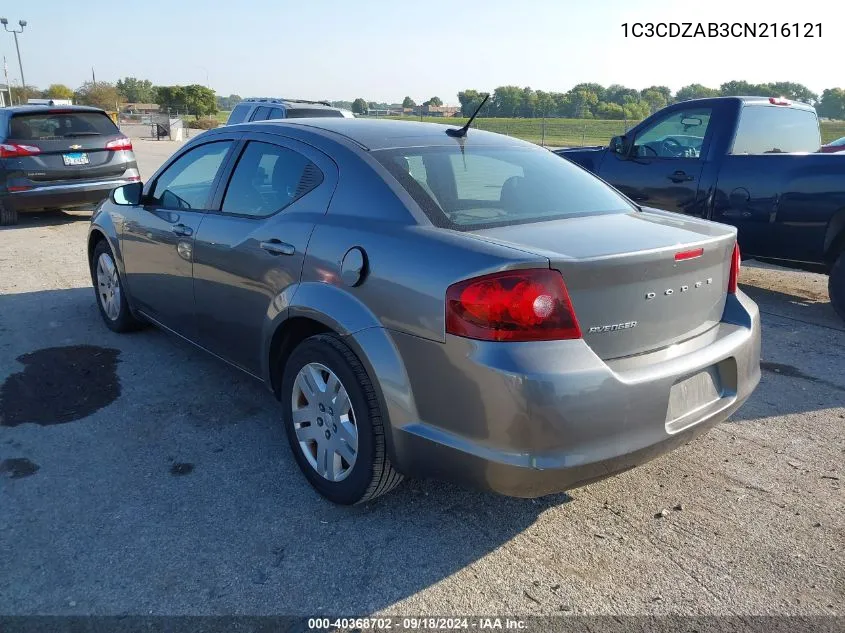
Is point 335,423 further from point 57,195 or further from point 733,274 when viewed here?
point 57,195

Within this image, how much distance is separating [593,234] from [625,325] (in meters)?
0.44

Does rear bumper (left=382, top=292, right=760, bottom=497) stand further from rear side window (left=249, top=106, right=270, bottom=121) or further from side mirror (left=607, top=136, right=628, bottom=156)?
rear side window (left=249, top=106, right=270, bottom=121)

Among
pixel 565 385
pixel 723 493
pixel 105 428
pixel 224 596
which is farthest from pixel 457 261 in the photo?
pixel 105 428

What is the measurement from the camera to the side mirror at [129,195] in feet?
15.7

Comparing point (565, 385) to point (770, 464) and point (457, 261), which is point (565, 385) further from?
point (770, 464)

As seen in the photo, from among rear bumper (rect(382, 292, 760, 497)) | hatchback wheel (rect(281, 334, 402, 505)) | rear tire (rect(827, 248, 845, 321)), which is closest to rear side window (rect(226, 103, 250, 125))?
rear tire (rect(827, 248, 845, 321))

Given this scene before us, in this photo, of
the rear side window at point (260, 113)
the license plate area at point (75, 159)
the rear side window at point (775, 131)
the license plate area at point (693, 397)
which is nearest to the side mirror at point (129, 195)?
the license plate area at point (693, 397)

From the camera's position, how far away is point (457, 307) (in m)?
2.51

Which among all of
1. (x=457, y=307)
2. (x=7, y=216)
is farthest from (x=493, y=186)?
(x=7, y=216)

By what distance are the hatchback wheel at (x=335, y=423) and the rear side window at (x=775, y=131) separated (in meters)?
5.21

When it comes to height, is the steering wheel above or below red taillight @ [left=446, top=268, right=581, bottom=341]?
above

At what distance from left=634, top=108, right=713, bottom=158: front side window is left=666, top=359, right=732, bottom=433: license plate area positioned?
178 inches

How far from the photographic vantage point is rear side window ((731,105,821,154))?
266 inches

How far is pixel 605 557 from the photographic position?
2.80 m
